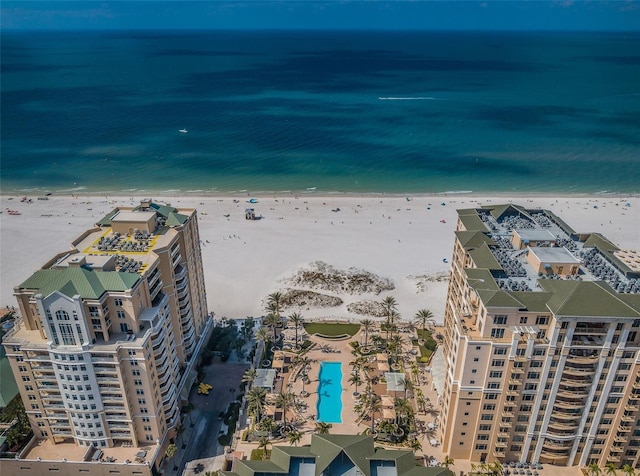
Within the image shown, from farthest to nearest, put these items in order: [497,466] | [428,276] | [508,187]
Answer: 1. [508,187]
2. [428,276]
3. [497,466]

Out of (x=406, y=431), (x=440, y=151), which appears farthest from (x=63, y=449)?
(x=440, y=151)

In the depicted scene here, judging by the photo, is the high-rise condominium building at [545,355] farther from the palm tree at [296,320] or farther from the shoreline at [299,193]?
the shoreline at [299,193]

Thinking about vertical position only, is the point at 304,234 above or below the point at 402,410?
above

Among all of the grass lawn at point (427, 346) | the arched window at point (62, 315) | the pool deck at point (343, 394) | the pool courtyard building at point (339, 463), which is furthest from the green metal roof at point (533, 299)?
the arched window at point (62, 315)

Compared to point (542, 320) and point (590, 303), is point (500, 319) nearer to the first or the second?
point (542, 320)

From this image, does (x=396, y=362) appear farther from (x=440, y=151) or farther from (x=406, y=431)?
(x=440, y=151)

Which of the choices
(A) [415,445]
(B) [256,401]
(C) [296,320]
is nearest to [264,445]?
(B) [256,401]
